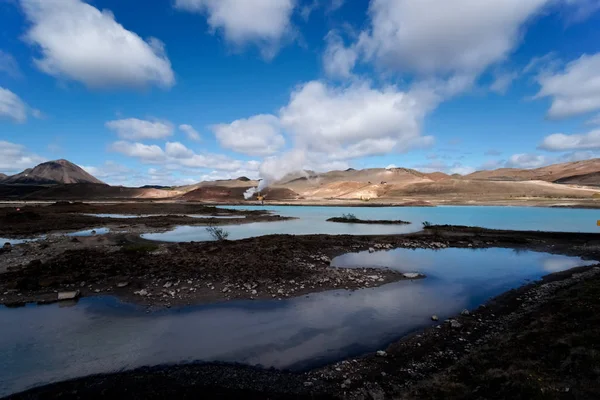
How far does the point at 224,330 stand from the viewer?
827 centimetres

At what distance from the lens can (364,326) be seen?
8.41 metres

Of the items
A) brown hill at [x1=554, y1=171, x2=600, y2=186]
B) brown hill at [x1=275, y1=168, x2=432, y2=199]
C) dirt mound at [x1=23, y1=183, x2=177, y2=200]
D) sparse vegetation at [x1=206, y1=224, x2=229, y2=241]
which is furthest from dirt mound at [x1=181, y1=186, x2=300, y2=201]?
brown hill at [x1=554, y1=171, x2=600, y2=186]

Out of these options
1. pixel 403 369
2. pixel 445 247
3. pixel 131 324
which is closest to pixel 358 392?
pixel 403 369

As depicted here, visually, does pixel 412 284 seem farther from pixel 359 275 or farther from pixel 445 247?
pixel 445 247

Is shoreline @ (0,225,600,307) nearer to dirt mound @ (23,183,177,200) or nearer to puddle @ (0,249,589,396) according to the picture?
puddle @ (0,249,589,396)

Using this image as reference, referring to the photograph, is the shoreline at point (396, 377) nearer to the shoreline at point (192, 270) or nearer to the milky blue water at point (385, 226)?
the shoreline at point (192, 270)

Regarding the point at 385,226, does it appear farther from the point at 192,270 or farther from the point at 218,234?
the point at 192,270

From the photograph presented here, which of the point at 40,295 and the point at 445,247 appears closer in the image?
the point at 40,295

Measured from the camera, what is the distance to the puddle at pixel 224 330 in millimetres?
6684

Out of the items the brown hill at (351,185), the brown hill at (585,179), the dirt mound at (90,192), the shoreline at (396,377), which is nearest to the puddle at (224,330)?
the shoreline at (396,377)

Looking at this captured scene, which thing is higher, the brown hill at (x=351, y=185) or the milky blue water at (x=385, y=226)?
the brown hill at (x=351, y=185)

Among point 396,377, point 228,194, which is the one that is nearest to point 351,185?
point 228,194

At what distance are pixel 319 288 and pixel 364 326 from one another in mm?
3397

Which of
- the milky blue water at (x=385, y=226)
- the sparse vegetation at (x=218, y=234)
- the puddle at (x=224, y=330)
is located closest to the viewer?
the puddle at (x=224, y=330)
